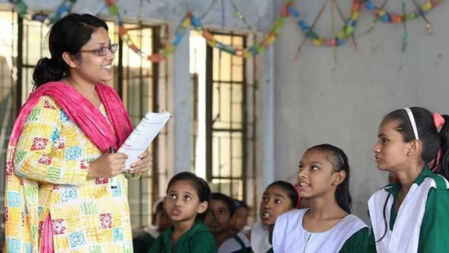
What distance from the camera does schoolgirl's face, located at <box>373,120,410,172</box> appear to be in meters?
3.65

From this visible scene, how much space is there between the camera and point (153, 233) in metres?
6.63

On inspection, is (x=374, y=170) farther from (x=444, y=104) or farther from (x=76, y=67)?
(x=76, y=67)

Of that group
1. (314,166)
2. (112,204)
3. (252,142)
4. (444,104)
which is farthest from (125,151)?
(252,142)

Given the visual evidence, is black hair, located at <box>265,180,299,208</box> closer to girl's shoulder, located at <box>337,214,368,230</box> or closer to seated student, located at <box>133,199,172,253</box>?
girl's shoulder, located at <box>337,214,368,230</box>

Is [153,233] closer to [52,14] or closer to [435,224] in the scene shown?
[52,14]

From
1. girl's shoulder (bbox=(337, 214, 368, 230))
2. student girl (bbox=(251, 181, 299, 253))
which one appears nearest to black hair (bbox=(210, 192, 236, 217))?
student girl (bbox=(251, 181, 299, 253))

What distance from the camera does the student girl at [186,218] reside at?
508cm

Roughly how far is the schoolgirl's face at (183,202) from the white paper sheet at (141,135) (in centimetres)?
175

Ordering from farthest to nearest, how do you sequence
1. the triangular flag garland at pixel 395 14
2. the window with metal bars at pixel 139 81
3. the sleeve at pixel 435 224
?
the window with metal bars at pixel 139 81 < the triangular flag garland at pixel 395 14 < the sleeve at pixel 435 224

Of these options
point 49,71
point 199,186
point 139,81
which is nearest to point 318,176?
point 199,186

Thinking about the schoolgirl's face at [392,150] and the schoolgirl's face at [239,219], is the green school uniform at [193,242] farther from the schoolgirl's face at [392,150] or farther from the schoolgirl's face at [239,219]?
the schoolgirl's face at [392,150]

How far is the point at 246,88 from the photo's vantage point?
7.67m

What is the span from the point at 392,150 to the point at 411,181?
0.13 meters

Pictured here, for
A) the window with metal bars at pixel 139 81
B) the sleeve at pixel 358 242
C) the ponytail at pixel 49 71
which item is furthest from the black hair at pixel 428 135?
the window with metal bars at pixel 139 81
